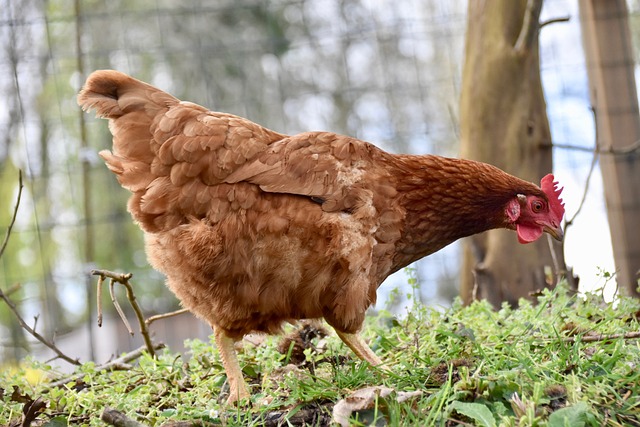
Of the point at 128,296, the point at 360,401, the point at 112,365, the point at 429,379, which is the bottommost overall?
the point at 112,365

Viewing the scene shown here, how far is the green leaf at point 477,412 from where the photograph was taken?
1.96 meters

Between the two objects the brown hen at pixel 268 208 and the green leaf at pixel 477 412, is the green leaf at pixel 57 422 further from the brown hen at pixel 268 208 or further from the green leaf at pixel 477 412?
the green leaf at pixel 477 412

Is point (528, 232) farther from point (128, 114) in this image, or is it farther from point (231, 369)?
point (128, 114)

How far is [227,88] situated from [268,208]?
14.6 ft

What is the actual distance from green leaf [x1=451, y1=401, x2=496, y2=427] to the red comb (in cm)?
150

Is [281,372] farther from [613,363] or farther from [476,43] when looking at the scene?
[476,43]

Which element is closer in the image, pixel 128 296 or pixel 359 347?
pixel 359 347

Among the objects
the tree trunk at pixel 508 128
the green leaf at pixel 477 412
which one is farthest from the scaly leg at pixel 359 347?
the tree trunk at pixel 508 128

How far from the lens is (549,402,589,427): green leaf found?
1.92 metres

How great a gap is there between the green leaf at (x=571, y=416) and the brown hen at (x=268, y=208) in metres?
0.99

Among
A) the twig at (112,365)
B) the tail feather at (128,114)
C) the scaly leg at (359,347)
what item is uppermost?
the tail feather at (128,114)

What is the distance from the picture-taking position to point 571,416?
1940 millimetres

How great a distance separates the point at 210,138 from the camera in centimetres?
286

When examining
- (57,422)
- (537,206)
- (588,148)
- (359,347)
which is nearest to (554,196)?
(537,206)
